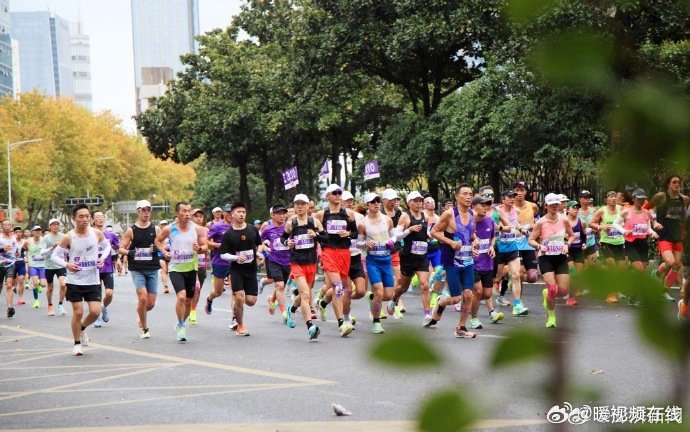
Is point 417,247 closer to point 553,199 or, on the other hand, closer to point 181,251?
point 553,199

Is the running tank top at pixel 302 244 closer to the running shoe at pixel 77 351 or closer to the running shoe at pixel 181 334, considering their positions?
the running shoe at pixel 181 334

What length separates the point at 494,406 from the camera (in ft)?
3.30

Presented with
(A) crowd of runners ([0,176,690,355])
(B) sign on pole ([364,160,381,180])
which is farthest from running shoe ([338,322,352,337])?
(B) sign on pole ([364,160,381,180])

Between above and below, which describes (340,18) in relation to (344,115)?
above

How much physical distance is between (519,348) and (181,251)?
1316cm

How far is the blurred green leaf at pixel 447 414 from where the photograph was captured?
95 cm

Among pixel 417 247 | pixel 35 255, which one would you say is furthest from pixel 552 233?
pixel 35 255

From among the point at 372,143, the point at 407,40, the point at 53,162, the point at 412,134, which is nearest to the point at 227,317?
the point at 407,40

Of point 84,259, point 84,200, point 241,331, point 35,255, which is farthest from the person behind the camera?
point 84,200

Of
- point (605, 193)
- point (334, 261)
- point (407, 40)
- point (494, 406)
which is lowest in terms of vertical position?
point (334, 261)

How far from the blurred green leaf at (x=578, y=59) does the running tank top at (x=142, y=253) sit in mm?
13583

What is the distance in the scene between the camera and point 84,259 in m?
12.6

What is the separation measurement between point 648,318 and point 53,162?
229 feet

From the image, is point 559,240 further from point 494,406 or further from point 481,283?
point 494,406
